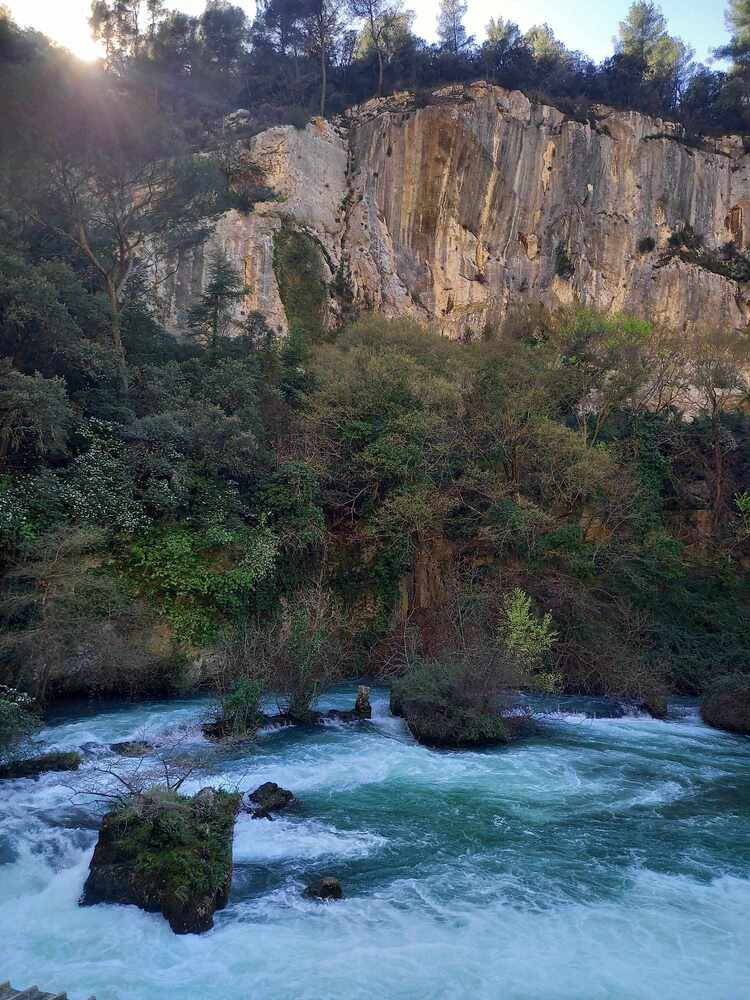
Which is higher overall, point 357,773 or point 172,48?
point 172,48

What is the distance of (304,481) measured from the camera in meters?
19.3

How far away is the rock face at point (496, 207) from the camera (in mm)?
37281

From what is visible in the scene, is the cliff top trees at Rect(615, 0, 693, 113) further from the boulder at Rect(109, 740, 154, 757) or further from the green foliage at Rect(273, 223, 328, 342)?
the boulder at Rect(109, 740, 154, 757)

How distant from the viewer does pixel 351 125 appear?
4044 centimetres

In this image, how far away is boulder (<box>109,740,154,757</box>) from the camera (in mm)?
11172

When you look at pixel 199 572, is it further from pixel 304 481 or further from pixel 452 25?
pixel 452 25

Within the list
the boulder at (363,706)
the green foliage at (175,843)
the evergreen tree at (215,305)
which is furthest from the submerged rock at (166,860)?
the evergreen tree at (215,305)

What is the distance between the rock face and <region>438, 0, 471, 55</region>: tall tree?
9.22 meters

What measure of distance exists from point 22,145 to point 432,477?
1414 centimetres

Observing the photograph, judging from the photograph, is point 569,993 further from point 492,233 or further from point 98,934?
point 492,233

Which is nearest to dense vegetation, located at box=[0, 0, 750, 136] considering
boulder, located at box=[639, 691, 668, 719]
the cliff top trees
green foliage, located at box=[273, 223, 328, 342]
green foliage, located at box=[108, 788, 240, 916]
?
the cliff top trees

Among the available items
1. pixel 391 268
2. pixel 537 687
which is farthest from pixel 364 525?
pixel 391 268

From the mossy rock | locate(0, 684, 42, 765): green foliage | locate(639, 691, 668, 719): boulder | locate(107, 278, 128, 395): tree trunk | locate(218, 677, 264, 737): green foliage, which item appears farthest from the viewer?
locate(107, 278, 128, 395): tree trunk

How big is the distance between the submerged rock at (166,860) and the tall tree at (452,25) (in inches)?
1919
